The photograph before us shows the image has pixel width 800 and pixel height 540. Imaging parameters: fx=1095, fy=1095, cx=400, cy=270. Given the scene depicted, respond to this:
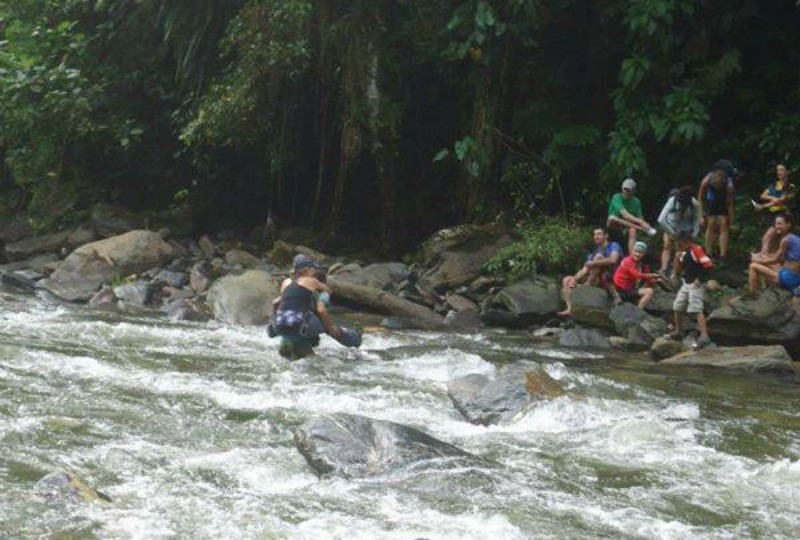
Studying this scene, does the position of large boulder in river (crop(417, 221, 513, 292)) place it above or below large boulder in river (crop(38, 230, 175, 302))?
above

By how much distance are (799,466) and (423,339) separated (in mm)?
5767

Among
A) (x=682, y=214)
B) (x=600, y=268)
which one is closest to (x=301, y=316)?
(x=600, y=268)

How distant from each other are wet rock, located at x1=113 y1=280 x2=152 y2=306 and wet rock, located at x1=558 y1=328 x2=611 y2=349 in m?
5.79

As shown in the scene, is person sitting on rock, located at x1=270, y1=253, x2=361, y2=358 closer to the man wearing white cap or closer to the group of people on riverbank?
the group of people on riverbank

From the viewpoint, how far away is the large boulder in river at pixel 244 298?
13.3 m

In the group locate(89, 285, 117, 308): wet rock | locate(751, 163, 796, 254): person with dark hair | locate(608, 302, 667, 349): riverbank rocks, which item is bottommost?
locate(89, 285, 117, 308): wet rock

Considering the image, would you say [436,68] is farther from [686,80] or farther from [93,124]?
[93,124]

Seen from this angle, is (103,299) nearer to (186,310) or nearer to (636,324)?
(186,310)

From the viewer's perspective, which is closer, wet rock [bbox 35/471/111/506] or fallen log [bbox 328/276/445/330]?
wet rock [bbox 35/471/111/506]

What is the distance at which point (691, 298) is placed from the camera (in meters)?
11.9

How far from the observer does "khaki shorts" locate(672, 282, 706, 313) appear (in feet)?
38.8

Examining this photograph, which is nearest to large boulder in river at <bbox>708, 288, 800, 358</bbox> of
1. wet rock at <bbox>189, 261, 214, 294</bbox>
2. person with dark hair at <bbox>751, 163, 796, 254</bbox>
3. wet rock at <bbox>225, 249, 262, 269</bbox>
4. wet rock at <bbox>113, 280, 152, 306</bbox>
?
person with dark hair at <bbox>751, 163, 796, 254</bbox>

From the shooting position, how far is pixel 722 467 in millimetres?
7191

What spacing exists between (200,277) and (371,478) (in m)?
9.88
